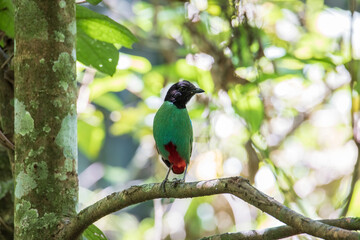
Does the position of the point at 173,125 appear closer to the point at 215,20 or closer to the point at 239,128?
the point at 215,20

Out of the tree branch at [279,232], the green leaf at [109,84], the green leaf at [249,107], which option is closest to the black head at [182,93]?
the green leaf at [249,107]

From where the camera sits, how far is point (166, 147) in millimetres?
3266

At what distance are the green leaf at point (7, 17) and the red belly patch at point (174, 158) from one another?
1.18 m

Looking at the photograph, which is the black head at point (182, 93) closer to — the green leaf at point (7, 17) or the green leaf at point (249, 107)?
the green leaf at point (249, 107)

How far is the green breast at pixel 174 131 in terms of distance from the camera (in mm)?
3223

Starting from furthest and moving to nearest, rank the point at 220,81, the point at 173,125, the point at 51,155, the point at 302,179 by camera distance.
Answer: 1. the point at 302,179
2. the point at 220,81
3. the point at 173,125
4. the point at 51,155

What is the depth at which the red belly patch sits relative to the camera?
3.25 metres

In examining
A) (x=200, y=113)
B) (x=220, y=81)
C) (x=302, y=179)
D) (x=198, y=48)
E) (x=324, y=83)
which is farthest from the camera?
(x=302, y=179)

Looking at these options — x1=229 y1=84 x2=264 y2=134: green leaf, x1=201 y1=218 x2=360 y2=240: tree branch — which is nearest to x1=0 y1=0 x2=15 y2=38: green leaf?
x1=229 y1=84 x2=264 y2=134: green leaf

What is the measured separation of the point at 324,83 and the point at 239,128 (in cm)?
115

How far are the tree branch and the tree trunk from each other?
→ 0.74 m

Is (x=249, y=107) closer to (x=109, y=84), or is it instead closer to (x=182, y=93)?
(x=182, y=93)

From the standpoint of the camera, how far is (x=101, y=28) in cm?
271

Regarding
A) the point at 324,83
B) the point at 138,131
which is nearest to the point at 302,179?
the point at 324,83
